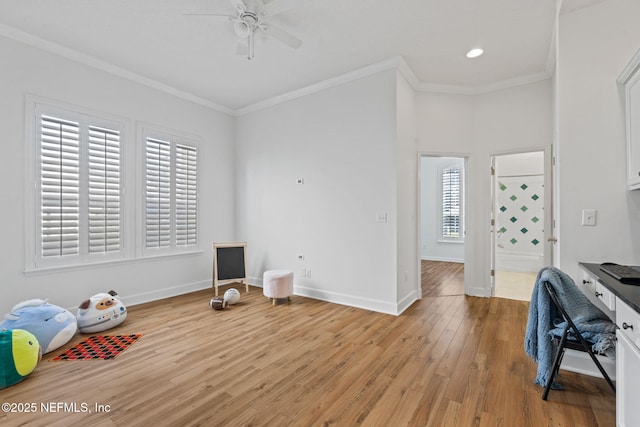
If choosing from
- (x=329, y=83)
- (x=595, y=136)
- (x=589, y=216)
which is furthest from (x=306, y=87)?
(x=589, y=216)

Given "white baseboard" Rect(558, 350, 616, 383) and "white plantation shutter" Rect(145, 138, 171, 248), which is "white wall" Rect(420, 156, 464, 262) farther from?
"white plantation shutter" Rect(145, 138, 171, 248)

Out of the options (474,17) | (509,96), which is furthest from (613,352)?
(509,96)

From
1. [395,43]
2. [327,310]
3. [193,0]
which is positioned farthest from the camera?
[327,310]

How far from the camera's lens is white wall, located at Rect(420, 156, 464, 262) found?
7602 millimetres

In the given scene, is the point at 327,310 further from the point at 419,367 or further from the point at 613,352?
the point at 613,352

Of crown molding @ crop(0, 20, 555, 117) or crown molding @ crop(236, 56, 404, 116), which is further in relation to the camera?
crown molding @ crop(236, 56, 404, 116)

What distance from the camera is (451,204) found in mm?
7559

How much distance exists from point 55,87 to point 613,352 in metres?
5.48

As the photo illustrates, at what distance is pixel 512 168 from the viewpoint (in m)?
6.45

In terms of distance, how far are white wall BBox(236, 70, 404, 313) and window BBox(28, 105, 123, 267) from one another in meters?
1.97

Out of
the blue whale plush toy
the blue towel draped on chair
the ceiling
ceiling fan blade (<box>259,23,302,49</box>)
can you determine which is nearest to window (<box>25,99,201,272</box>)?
the blue whale plush toy

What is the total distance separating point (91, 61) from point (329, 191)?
3317 millimetres

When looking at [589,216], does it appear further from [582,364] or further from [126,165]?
[126,165]

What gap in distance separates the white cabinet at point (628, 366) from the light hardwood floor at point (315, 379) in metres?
0.40
